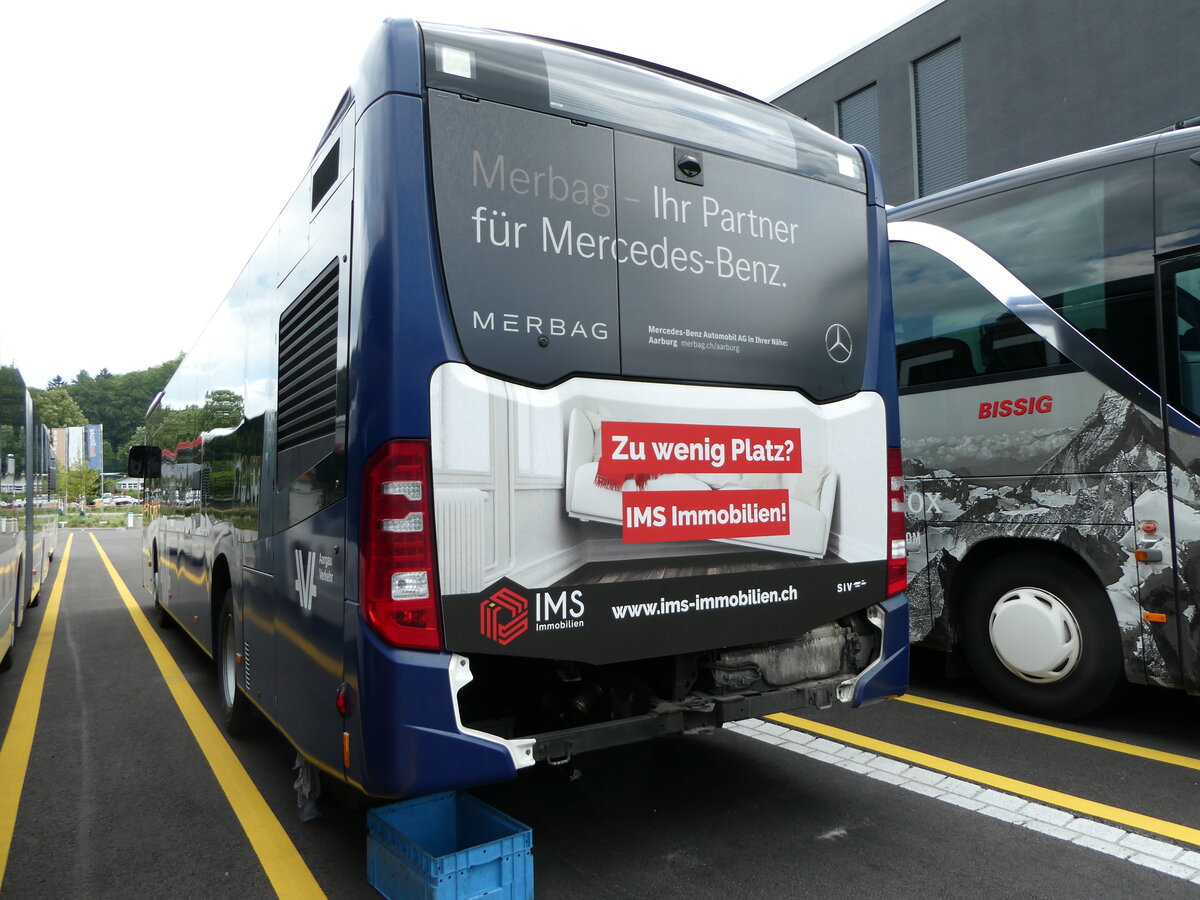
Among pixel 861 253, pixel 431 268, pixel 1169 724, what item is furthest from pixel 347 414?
pixel 1169 724

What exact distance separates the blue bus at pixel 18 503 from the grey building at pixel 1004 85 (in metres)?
13.8

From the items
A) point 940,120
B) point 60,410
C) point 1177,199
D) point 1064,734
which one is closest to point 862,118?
point 940,120

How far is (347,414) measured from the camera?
122 inches

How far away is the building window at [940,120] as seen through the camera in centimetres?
1730

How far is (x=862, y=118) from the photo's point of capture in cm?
1927

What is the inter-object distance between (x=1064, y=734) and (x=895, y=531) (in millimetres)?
2167

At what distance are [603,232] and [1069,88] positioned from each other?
1546 cm

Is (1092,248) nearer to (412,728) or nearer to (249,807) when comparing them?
(412,728)

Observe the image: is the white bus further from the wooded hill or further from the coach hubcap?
the wooded hill

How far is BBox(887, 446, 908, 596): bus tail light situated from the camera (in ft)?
13.3

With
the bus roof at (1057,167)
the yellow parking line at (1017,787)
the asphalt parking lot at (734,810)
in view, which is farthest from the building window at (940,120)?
the yellow parking line at (1017,787)

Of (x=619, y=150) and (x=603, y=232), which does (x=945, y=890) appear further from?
(x=619, y=150)

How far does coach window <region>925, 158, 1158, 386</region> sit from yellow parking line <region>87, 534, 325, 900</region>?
4.96m

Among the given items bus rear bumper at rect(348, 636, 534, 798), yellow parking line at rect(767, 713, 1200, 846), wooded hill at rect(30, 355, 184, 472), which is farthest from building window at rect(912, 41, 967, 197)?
wooded hill at rect(30, 355, 184, 472)
